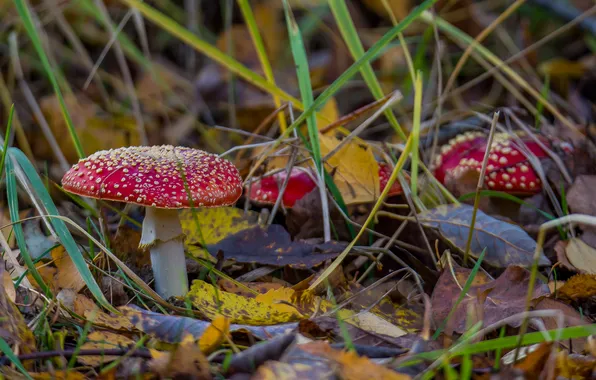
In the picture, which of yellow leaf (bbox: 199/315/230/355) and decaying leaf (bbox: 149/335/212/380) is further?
yellow leaf (bbox: 199/315/230/355)

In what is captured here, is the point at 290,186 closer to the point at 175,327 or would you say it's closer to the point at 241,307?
the point at 241,307

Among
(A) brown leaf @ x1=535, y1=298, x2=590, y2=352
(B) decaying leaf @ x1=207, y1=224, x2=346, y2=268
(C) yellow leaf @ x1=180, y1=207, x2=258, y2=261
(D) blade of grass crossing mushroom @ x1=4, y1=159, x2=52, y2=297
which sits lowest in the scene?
(A) brown leaf @ x1=535, y1=298, x2=590, y2=352

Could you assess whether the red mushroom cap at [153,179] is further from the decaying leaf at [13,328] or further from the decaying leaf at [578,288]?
the decaying leaf at [578,288]

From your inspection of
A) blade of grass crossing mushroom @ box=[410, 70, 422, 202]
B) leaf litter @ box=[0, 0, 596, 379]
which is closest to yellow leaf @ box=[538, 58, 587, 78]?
leaf litter @ box=[0, 0, 596, 379]

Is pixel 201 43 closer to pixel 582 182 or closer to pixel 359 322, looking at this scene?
pixel 359 322

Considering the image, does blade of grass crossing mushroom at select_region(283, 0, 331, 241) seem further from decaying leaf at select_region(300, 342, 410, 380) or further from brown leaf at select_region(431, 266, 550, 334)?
decaying leaf at select_region(300, 342, 410, 380)

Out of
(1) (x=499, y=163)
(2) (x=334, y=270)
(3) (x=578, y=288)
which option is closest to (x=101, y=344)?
(2) (x=334, y=270)

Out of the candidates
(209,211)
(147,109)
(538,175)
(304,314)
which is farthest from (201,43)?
(147,109)
